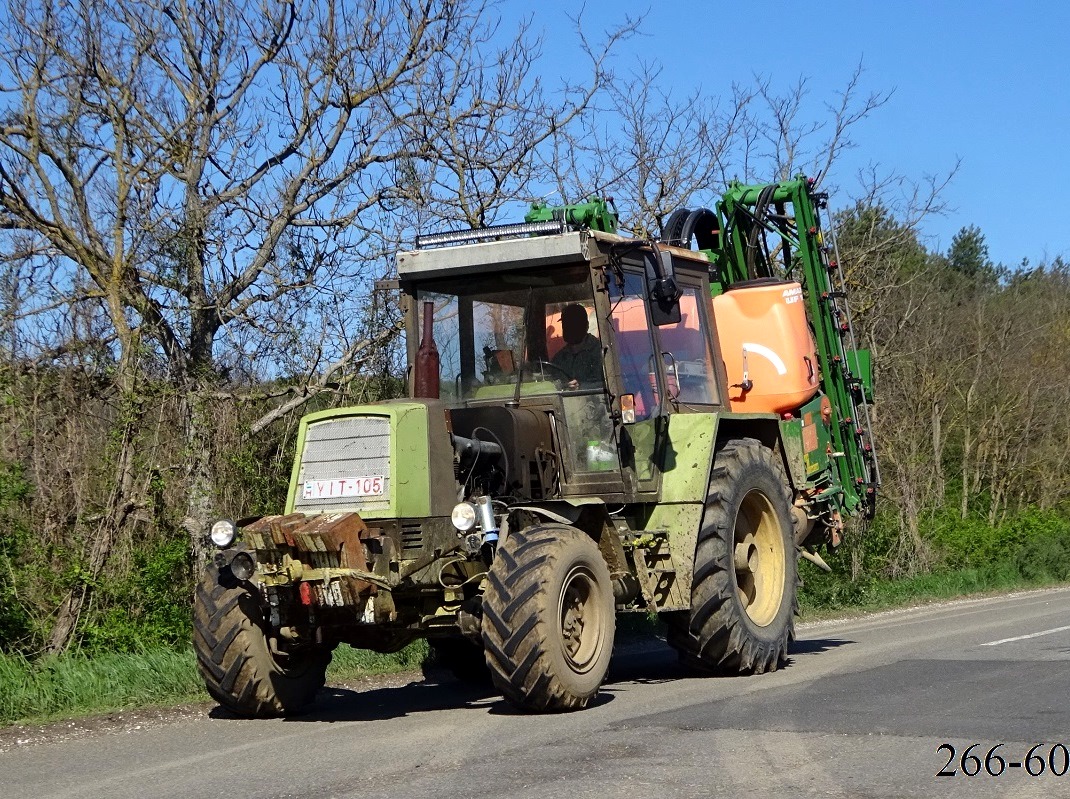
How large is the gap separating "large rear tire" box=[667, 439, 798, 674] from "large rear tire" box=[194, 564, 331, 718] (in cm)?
278

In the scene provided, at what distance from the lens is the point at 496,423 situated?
8805 millimetres

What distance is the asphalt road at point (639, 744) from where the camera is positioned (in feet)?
18.6

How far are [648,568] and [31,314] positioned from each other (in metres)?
6.37

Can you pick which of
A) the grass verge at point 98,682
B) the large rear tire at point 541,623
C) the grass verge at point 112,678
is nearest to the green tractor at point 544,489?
the large rear tire at point 541,623

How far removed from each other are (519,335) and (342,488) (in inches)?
68.3

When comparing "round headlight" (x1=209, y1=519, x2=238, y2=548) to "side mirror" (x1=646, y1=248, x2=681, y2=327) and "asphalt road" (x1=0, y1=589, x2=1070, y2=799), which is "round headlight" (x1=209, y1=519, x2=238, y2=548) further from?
"side mirror" (x1=646, y1=248, x2=681, y2=327)

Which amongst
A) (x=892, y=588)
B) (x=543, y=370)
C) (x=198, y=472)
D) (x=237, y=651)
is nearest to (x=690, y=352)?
(x=543, y=370)

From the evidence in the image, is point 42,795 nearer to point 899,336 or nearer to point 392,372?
point 392,372

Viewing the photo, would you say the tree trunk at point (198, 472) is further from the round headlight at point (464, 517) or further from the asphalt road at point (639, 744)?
the round headlight at point (464, 517)

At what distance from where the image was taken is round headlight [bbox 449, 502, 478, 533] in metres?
7.82

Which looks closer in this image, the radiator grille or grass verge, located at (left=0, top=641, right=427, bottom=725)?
the radiator grille

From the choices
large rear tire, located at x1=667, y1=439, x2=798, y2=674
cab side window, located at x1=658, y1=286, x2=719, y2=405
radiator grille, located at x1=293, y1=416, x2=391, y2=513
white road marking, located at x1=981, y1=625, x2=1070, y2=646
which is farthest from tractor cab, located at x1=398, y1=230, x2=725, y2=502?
white road marking, located at x1=981, y1=625, x2=1070, y2=646

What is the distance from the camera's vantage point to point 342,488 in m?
8.20

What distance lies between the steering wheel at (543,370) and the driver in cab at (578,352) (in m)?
0.02
